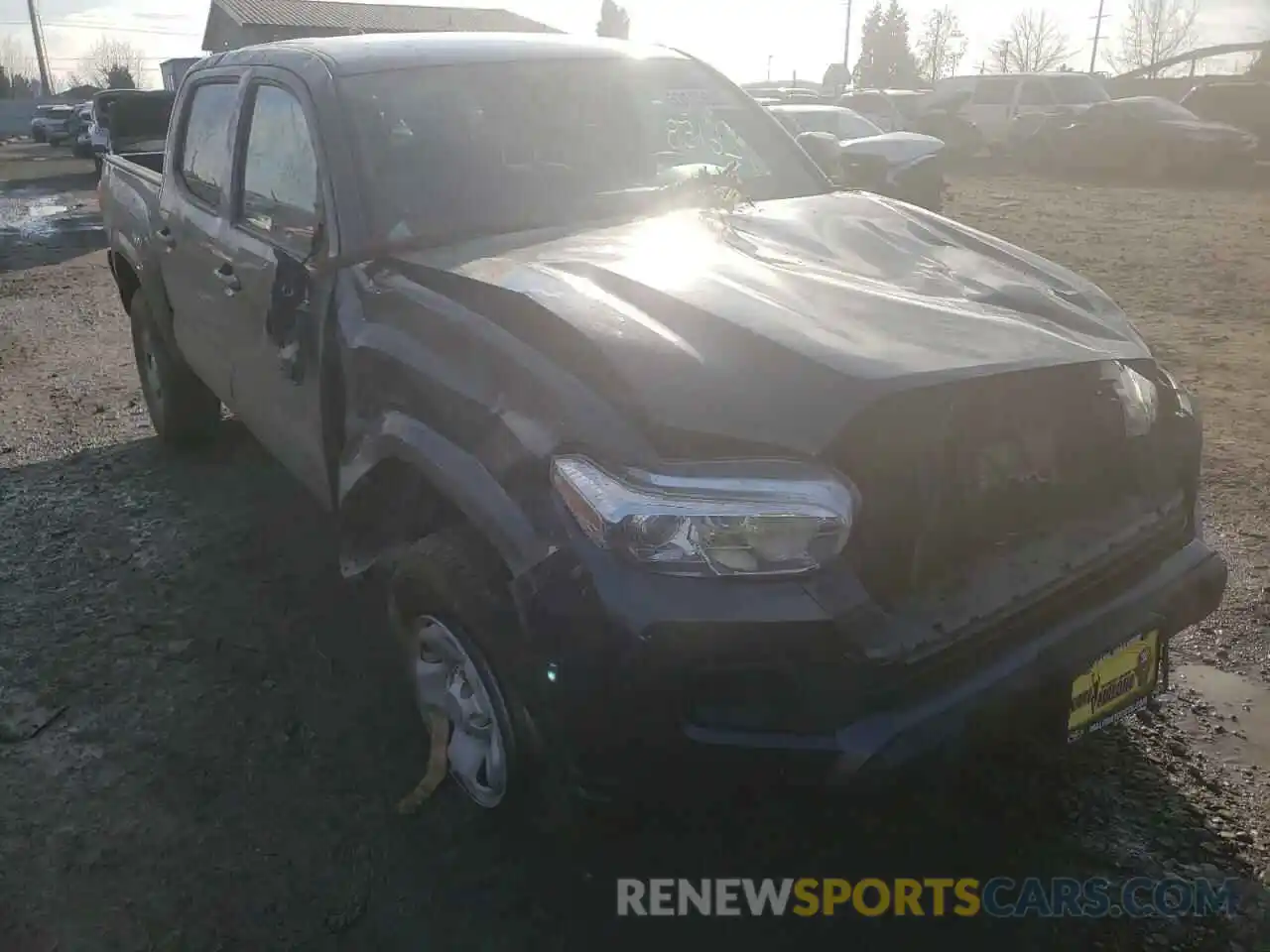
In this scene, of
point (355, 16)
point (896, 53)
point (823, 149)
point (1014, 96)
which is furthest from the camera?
point (896, 53)

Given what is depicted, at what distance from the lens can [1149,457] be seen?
2479 mm

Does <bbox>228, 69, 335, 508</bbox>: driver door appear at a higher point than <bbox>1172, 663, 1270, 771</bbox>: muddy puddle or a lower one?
higher

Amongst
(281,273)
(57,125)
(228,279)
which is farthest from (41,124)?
(281,273)

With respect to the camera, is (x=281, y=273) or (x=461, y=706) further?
(x=281, y=273)

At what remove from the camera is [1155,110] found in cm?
1956

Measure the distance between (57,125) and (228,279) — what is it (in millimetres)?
34932

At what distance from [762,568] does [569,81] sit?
6.93ft

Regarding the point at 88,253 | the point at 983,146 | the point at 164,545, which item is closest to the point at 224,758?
the point at 164,545

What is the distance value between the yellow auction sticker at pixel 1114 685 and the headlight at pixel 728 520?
69 centimetres

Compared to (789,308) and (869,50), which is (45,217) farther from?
(869,50)

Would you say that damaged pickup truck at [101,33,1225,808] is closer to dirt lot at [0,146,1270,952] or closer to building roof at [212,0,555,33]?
dirt lot at [0,146,1270,952]

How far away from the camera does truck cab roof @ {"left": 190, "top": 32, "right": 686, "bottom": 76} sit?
3248 mm

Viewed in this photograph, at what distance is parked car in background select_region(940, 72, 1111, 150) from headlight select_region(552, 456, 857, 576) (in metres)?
23.5
